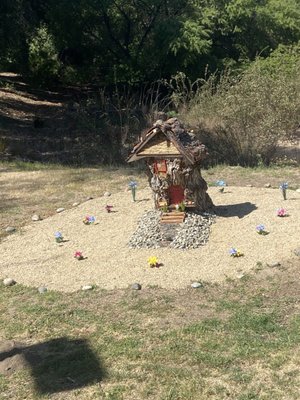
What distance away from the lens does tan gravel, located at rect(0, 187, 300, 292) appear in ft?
18.9

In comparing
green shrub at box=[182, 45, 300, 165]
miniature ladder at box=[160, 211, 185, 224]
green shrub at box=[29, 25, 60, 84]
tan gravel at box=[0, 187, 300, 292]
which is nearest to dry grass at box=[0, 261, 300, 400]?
tan gravel at box=[0, 187, 300, 292]

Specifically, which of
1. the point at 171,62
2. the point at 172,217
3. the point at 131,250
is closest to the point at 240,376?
the point at 131,250

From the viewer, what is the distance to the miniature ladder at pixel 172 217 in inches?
259

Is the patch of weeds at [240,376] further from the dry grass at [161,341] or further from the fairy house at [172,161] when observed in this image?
the fairy house at [172,161]

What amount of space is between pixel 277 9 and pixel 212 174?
50.7ft

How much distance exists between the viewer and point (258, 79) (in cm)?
1141

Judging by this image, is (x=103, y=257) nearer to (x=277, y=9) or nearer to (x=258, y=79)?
(x=258, y=79)

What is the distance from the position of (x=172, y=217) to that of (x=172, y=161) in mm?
607

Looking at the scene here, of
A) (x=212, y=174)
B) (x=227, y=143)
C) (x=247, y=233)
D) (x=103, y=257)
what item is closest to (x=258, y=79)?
(x=227, y=143)

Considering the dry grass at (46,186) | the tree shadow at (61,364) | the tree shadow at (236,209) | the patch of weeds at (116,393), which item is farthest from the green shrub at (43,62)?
the patch of weeds at (116,393)

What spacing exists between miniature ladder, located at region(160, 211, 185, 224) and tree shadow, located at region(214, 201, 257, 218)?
63 cm

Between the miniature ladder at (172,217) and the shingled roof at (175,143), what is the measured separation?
0.59 metres

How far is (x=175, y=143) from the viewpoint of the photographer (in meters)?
6.39

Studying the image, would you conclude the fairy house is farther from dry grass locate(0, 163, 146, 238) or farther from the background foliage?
the background foliage
